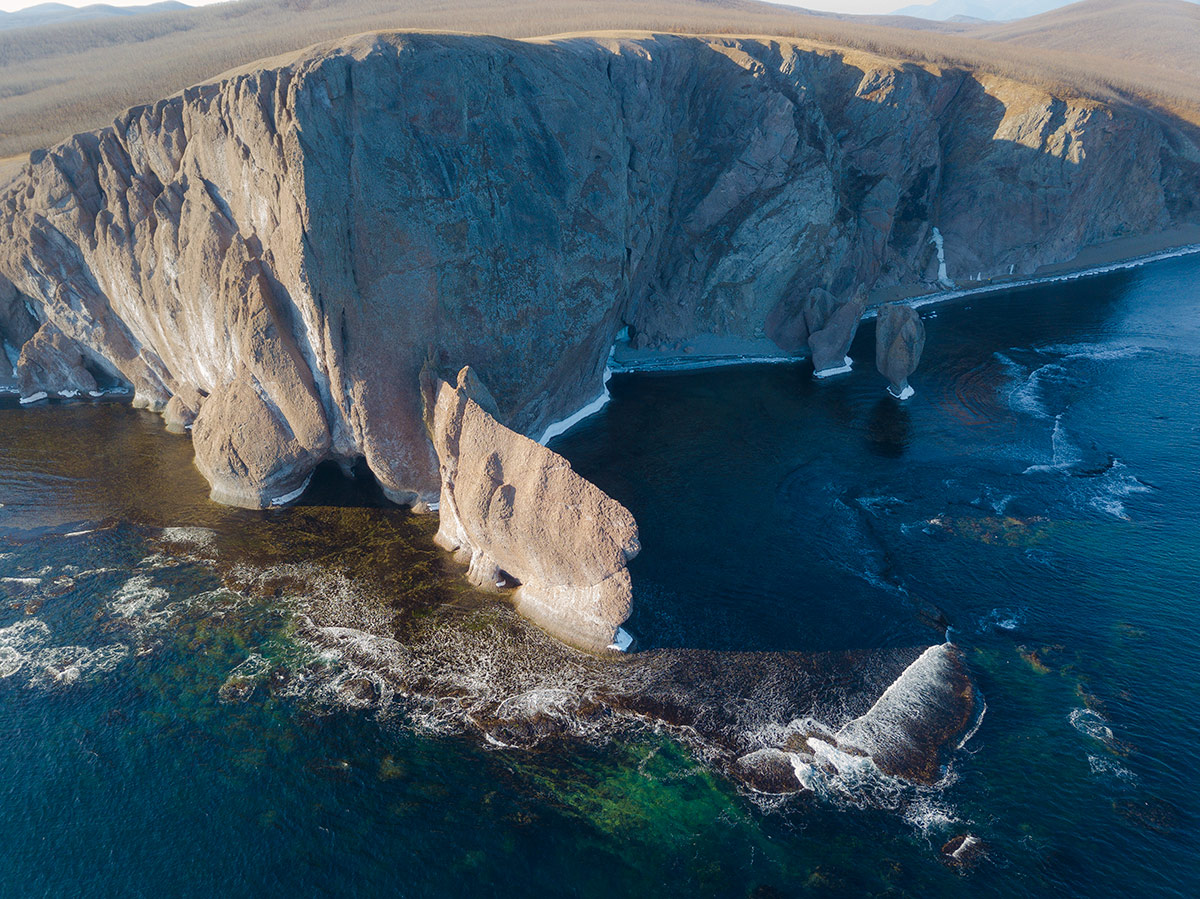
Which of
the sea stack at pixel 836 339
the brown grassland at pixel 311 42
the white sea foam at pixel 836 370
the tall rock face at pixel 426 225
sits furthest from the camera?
the brown grassland at pixel 311 42

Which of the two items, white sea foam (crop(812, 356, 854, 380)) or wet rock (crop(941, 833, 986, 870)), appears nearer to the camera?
wet rock (crop(941, 833, 986, 870))

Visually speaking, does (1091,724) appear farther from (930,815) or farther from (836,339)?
(836,339)

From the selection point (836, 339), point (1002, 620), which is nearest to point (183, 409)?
point (1002, 620)

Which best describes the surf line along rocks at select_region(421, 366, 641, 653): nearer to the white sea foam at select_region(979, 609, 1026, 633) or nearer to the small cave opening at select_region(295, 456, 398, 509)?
the small cave opening at select_region(295, 456, 398, 509)

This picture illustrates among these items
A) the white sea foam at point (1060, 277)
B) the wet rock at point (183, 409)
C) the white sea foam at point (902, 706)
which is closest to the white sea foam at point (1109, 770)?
the white sea foam at point (902, 706)

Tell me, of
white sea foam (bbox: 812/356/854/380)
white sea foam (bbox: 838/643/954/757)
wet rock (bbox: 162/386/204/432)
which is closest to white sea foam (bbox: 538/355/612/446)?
white sea foam (bbox: 812/356/854/380)

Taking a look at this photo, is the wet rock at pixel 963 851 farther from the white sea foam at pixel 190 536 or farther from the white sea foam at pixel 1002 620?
the white sea foam at pixel 190 536

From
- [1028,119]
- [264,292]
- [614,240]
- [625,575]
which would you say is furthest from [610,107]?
[1028,119]
